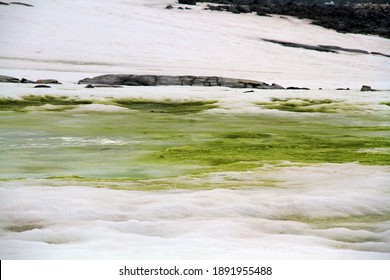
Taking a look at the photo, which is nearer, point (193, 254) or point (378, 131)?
point (193, 254)

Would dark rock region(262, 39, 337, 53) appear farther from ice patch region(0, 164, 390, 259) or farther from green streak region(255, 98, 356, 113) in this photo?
ice patch region(0, 164, 390, 259)

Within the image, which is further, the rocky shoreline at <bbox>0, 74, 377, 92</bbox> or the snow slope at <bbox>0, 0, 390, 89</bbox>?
the snow slope at <bbox>0, 0, 390, 89</bbox>

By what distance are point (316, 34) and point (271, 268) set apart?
1936 inches

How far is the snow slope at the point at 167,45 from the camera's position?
A: 35594 mm

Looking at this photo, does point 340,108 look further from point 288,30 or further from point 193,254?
point 288,30

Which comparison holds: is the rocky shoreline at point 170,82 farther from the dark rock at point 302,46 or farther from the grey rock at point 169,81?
the dark rock at point 302,46

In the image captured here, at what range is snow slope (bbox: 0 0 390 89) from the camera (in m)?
35.6

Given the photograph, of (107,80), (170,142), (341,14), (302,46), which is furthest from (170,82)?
(341,14)

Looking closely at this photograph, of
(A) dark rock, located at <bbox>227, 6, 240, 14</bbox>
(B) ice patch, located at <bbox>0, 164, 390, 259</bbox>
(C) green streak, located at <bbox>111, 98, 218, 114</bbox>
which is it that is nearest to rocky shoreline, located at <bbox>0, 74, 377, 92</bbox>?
(C) green streak, located at <bbox>111, 98, 218, 114</bbox>

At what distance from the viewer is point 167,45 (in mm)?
50500

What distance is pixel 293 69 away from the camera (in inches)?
1594

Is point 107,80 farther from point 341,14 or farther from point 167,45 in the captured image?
point 341,14

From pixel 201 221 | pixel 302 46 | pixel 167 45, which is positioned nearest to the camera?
pixel 201 221

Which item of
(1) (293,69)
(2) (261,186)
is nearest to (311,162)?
(2) (261,186)
